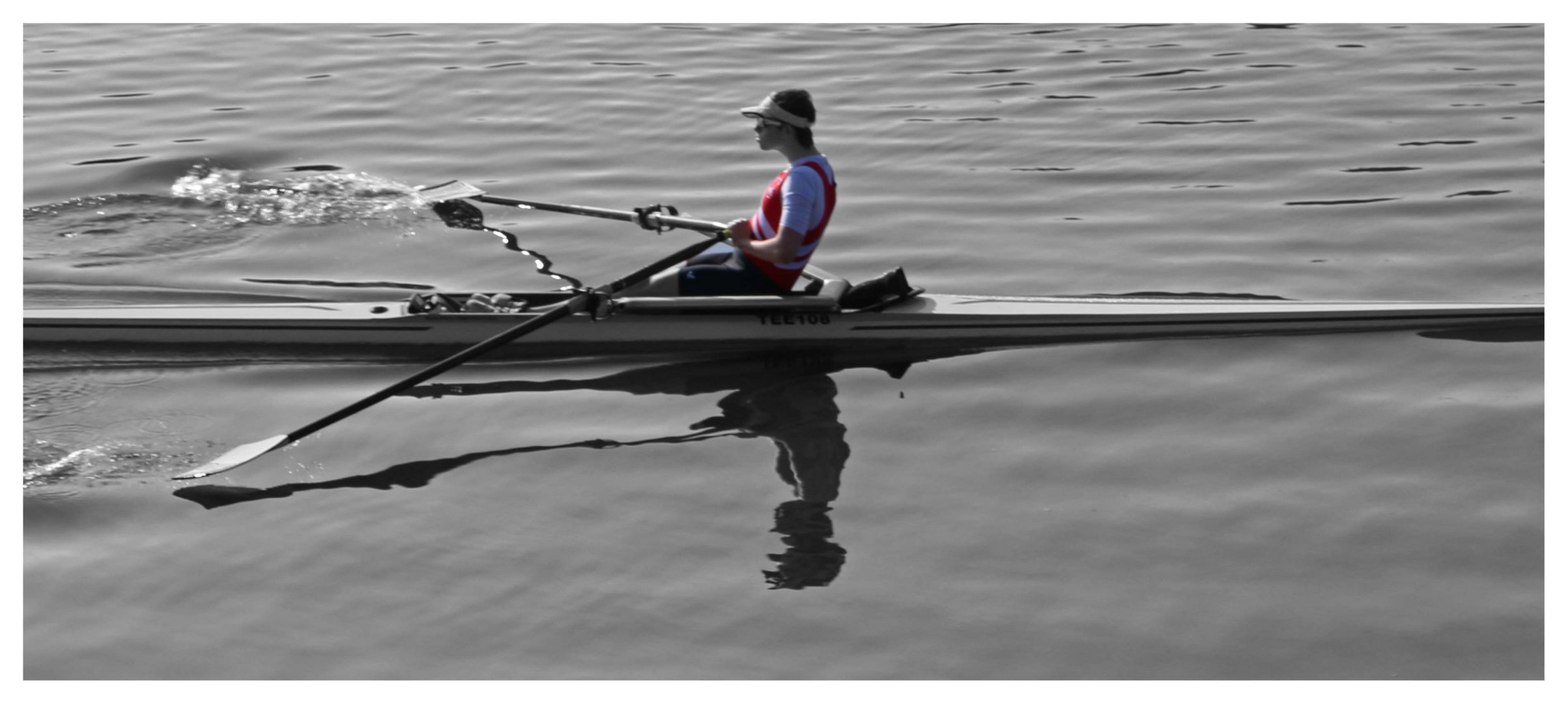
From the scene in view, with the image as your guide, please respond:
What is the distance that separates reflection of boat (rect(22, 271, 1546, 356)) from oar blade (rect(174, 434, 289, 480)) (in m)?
1.27

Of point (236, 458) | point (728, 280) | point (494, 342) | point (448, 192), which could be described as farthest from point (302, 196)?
point (236, 458)

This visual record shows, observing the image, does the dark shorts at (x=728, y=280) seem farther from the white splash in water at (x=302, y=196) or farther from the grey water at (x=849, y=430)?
the white splash in water at (x=302, y=196)

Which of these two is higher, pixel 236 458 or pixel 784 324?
pixel 784 324

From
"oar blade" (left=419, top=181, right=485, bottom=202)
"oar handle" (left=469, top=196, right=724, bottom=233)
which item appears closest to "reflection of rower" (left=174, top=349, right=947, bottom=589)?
"oar handle" (left=469, top=196, right=724, bottom=233)

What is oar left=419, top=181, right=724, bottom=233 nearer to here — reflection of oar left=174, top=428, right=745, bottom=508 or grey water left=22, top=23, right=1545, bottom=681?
grey water left=22, top=23, right=1545, bottom=681

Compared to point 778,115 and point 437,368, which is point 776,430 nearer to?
point 778,115

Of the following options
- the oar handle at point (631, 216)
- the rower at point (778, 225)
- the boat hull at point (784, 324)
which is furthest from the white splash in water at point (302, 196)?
the rower at point (778, 225)

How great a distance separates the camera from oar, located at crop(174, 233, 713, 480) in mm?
6195

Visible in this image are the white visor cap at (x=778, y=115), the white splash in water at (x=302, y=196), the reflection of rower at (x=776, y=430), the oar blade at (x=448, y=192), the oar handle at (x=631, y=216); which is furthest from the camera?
the white splash in water at (x=302, y=196)

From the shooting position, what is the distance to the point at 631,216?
26.1 ft

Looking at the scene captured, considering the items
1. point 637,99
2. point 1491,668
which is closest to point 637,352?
point 1491,668

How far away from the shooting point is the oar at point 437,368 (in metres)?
6.20

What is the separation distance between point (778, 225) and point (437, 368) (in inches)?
68.2
